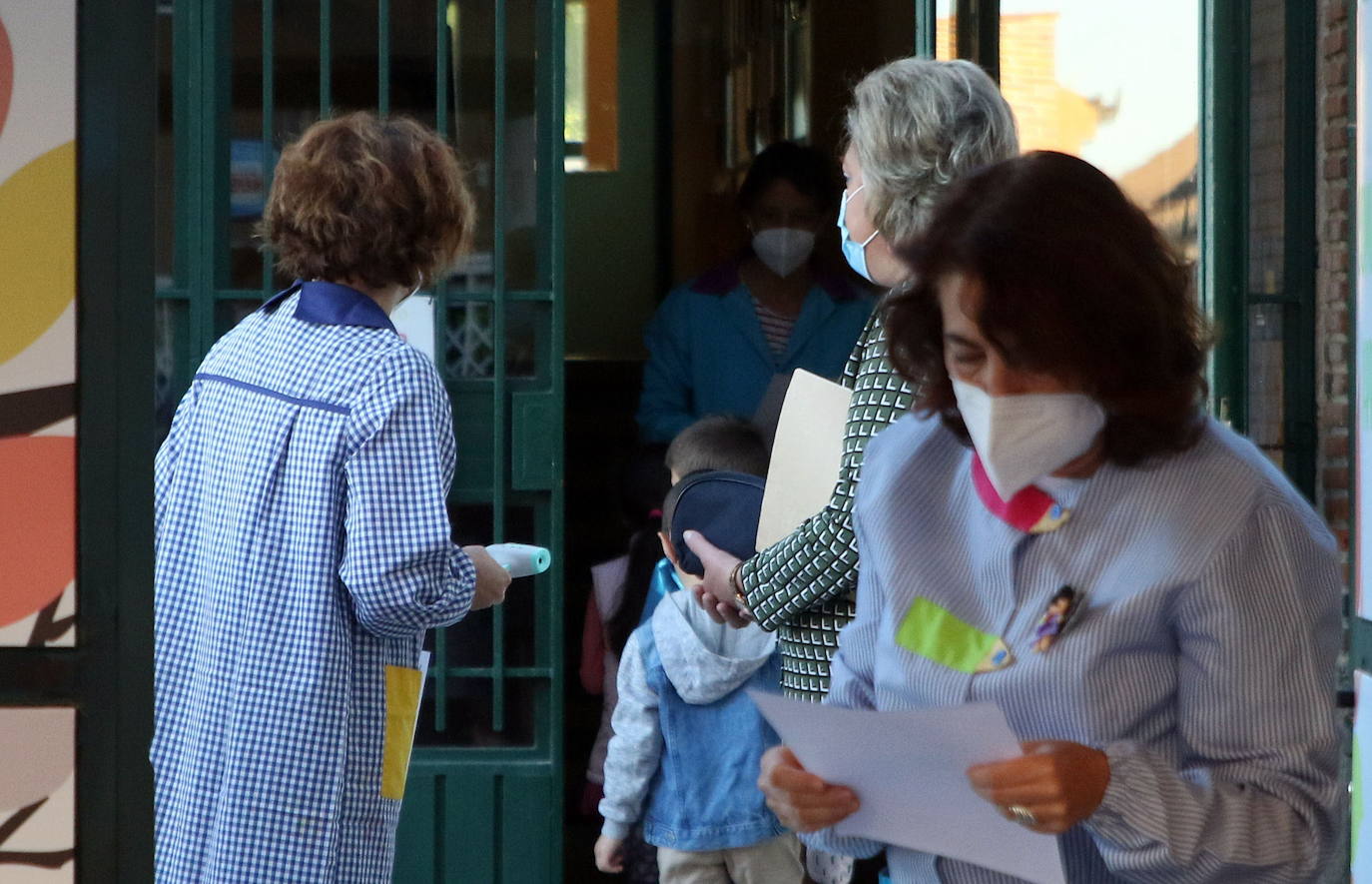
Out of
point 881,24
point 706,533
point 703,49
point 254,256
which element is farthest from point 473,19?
point 703,49

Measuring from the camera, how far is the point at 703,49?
8.32 metres

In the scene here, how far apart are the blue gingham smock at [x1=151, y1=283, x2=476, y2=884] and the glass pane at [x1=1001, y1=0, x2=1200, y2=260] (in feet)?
7.10

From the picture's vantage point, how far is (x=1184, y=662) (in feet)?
4.52

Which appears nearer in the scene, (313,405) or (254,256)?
(313,405)

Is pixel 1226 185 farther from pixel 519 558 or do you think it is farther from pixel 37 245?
pixel 37 245

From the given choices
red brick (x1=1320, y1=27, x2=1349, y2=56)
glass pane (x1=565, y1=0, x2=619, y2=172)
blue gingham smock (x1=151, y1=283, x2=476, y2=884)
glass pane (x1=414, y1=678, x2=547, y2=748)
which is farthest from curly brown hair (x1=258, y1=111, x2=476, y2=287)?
glass pane (x1=565, y1=0, x2=619, y2=172)

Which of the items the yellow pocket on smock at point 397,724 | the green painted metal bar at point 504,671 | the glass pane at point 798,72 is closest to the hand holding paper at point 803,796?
the yellow pocket on smock at point 397,724

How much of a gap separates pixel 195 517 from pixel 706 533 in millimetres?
771

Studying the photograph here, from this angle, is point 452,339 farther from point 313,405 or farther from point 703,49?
point 703,49

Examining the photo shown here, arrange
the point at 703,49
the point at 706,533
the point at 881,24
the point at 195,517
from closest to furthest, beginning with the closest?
the point at 195,517, the point at 706,533, the point at 881,24, the point at 703,49

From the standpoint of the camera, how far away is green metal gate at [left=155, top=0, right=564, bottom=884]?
11.6 feet

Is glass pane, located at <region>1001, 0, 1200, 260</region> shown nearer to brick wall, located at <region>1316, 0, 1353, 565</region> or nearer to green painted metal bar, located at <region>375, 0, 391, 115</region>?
brick wall, located at <region>1316, 0, 1353, 565</region>

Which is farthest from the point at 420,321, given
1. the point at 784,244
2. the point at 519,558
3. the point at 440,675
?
the point at 784,244

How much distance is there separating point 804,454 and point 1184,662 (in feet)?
3.42
